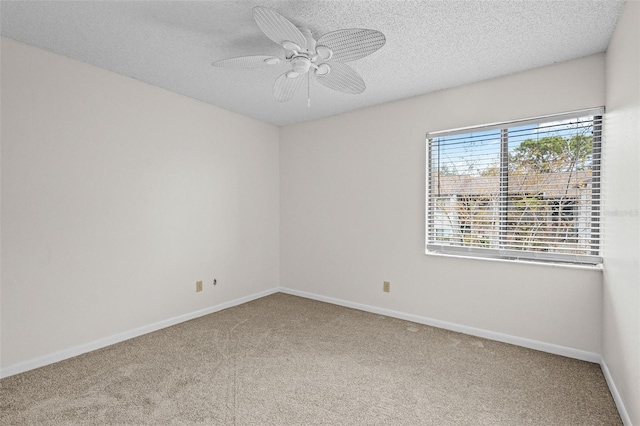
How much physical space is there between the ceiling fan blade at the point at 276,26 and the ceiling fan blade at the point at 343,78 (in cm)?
29

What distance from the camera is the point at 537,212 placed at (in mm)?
2795

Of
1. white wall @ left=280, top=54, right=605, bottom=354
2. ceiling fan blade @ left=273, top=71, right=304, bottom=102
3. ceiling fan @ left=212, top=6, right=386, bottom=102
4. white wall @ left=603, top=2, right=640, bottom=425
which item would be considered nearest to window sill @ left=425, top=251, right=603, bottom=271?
white wall @ left=280, top=54, right=605, bottom=354

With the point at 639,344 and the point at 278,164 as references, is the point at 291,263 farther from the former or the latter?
the point at 639,344

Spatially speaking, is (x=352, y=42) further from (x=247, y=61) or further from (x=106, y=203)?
(x=106, y=203)

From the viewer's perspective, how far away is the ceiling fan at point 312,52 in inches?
67.4

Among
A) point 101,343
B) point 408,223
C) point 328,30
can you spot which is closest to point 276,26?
point 328,30

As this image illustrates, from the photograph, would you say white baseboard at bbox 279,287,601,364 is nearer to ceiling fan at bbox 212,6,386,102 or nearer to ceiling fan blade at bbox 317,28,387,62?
ceiling fan at bbox 212,6,386,102

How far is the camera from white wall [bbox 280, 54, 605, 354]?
264 cm

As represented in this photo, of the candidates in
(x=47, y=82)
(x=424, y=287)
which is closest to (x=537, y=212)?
(x=424, y=287)

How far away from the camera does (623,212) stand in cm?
192

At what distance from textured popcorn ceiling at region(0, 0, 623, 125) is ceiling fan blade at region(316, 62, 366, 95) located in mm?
247

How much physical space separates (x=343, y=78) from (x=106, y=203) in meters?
2.23

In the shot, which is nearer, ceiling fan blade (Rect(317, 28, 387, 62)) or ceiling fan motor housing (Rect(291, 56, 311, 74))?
ceiling fan blade (Rect(317, 28, 387, 62))

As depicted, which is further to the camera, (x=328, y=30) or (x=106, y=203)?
(x=106, y=203)
